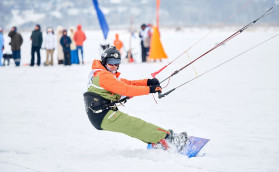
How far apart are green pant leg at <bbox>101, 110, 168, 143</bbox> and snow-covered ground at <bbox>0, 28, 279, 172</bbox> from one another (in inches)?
8.5

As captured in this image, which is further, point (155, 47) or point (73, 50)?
point (155, 47)

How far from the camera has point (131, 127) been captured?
479 cm

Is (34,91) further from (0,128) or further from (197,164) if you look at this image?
(197,164)

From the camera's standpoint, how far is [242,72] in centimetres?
1316

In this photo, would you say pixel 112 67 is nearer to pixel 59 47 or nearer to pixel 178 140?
pixel 178 140

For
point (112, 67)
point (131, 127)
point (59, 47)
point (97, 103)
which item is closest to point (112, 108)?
point (97, 103)

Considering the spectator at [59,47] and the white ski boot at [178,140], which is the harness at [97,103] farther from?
the spectator at [59,47]

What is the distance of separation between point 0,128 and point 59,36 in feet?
33.0

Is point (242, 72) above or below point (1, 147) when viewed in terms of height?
above

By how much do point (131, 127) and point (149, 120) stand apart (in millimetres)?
2322

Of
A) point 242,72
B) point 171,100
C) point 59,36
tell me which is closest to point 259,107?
point 171,100

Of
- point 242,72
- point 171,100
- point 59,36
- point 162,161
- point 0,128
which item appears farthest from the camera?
point 59,36

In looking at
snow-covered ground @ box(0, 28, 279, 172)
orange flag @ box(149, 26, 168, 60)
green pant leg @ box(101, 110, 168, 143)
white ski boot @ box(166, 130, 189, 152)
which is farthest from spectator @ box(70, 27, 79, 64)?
white ski boot @ box(166, 130, 189, 152)

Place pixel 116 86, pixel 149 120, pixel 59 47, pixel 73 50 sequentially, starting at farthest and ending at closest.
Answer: pixel 73 50
pixel 59 47
pixel 149 120
pixel 116 86
